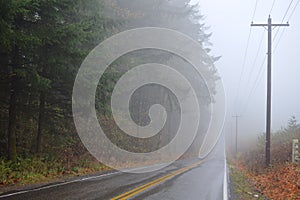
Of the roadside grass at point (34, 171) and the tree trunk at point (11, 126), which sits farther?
the tree trunk at point (11, 126)

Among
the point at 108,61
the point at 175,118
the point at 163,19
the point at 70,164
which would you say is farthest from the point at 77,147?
the point at 175,118

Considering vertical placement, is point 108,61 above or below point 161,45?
below

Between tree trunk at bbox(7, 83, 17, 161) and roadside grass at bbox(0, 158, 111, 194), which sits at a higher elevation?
tree trunk at bbox(7, 83, 17, 161)

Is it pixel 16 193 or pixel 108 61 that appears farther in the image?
pixel 108 61

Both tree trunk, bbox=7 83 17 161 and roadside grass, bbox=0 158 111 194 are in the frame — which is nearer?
roadside grass, bbox=0 158 111 194

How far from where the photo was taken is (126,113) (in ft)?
97.8

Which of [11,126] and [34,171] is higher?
[11,126]

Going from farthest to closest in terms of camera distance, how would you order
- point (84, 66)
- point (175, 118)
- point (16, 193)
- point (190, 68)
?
point (175, 118), point (190, 68), point (84, 66), point (16, 193)

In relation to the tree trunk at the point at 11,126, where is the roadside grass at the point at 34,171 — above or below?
below

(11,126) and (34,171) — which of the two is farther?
(11,126)

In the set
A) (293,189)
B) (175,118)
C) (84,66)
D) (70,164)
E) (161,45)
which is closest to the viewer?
(293,189)

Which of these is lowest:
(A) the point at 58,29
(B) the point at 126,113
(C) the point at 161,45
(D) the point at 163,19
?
(B) the point at 126,113

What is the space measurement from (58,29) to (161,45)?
16.2 meters

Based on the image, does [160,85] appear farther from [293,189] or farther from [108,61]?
[293,189]
